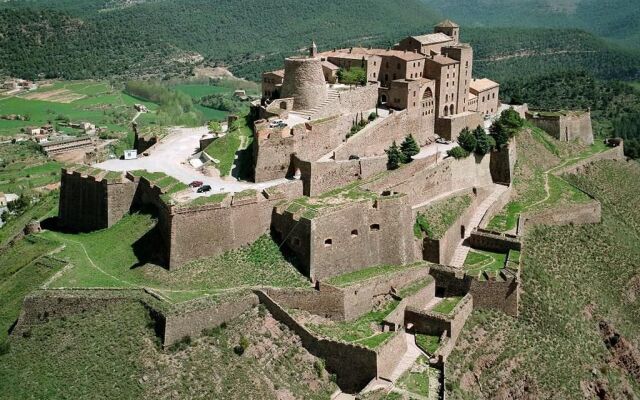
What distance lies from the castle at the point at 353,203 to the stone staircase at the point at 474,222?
13 centimetres

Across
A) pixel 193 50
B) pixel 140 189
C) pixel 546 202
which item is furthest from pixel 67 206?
pixel 193 50

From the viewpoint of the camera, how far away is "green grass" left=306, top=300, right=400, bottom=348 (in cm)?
3234

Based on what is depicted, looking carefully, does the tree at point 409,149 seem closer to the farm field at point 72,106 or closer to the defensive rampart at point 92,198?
the defensive rampart at point 92,198

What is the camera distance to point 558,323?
3841 centimetres

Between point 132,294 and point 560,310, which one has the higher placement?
point 132,294

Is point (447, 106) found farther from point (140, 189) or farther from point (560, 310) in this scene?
point (140, 189)

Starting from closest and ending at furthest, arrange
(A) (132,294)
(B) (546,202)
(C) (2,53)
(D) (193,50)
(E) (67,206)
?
(A) (132,294) → (E) (67,206) → (B) (546,202) → (C) (2,53) → (D) (193,50)

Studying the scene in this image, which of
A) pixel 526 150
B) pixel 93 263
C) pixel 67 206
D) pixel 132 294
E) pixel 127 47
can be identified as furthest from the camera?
pixel 127 47

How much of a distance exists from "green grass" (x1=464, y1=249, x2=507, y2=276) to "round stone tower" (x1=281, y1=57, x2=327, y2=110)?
13284 mm

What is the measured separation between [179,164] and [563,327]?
75.2 feet

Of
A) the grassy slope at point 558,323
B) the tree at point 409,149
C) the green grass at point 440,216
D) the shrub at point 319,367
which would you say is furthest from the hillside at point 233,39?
the shrub at point 319,367

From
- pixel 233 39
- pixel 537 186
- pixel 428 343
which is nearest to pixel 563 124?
pixel 537 186

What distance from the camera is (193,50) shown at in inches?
6624

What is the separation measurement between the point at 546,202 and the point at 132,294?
1117 inches
